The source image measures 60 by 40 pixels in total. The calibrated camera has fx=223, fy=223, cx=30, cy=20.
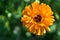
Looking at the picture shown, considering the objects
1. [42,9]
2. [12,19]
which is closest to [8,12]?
[12,19]

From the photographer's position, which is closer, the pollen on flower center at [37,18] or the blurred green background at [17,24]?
the pollen on flower center at [37,18]

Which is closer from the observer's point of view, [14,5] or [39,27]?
[39,27]

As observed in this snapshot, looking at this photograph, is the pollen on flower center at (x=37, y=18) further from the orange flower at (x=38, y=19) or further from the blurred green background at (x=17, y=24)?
the blurred green background at (x=17, y=24)

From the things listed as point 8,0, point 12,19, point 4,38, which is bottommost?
point 4,38

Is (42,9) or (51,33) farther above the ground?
(42,9)

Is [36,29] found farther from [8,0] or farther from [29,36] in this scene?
[8,0]

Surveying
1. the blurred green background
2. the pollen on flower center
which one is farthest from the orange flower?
the blurred green background

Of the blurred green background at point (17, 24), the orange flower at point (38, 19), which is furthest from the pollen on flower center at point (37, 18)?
the blurred green background at point (17, 24)

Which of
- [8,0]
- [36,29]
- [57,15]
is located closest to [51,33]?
[57,15]
